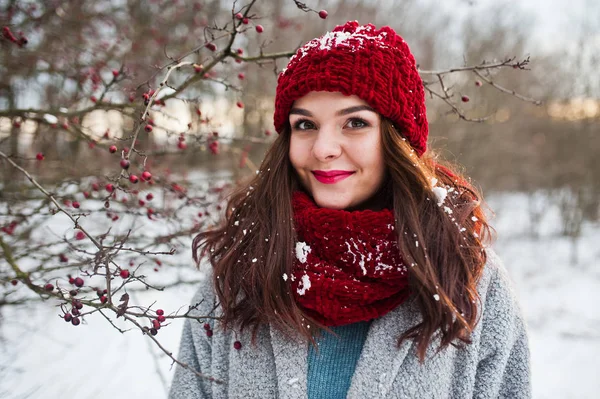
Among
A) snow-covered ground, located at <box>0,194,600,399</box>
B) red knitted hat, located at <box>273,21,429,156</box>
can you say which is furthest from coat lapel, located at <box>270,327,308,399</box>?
red knitted hat, located at <box>273,21,429,156</box>

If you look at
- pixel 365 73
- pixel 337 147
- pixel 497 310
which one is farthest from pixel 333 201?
pixel 497 310

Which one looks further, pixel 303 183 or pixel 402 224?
pixel 303 183

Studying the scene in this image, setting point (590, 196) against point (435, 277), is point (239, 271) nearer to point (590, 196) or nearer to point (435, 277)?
point (435, 277)

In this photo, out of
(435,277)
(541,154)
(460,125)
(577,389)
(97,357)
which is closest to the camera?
(435,277)

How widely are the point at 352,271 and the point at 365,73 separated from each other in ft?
2.29

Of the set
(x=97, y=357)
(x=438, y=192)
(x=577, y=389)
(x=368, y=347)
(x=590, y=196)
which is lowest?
(x=577, y=389)

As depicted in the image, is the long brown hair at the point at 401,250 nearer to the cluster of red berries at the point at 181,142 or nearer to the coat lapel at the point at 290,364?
the coat lapel at the point at 290,364

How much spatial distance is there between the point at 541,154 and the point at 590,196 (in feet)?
7.25

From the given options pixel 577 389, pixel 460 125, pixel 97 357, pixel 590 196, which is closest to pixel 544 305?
pixel 577 389

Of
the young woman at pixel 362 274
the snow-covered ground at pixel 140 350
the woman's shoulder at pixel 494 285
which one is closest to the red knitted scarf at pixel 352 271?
the young woman at pixel 362 274

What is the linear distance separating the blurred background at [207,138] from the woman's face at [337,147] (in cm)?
35

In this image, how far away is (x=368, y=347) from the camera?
1563 mm

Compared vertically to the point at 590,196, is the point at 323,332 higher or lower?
lower

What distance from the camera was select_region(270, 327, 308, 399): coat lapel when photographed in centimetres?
153
